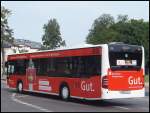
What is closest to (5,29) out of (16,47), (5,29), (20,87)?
(5,29)

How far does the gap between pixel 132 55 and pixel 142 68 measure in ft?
2.42

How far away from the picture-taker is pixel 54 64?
82.9 ft

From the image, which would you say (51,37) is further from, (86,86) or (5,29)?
(86,86)

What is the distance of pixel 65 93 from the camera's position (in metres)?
23.8

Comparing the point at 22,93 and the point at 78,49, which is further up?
the point at 78,49

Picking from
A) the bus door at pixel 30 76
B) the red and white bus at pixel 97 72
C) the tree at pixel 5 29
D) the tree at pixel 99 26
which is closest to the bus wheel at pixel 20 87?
the bus door at pixel 30 76

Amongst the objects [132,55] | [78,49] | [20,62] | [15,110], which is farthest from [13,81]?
[15,110]

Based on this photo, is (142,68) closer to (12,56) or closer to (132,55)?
(132,55)

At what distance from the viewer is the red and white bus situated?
20953 mm

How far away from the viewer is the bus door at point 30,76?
90.9 feet

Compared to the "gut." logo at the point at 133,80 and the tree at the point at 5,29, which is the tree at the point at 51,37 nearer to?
the tree at the point at 5,29

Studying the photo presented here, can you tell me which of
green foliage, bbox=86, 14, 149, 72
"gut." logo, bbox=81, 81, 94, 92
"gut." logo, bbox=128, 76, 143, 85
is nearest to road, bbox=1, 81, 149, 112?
"gut." logo, bbox=81, 81, 94, 92

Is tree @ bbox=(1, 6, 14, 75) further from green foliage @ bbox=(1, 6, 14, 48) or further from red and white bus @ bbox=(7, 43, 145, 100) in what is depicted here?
red and white bus @ bbox=(7, 43, 145, 100)

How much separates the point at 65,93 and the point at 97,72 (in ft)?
10.2
